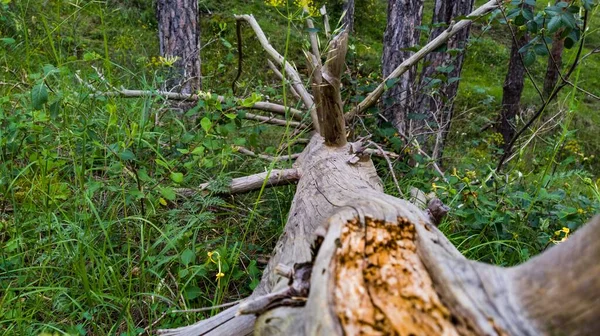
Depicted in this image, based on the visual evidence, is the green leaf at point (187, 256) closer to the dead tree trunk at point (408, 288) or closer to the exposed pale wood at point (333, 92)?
the dead tree trunk at point (408, 288)

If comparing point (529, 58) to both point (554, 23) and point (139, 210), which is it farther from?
point (139, 210)

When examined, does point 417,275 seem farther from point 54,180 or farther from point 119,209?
point 54,180

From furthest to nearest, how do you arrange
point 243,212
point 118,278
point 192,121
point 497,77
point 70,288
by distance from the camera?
point 497,77 → point 192,121 → point 243,212 → point 118,278 → point 70,288

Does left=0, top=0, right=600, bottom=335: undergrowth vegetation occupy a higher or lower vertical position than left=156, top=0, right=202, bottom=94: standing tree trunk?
lower

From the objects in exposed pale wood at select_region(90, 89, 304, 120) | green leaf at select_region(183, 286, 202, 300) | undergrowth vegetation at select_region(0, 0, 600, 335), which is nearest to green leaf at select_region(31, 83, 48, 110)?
undergrowth vegetation at select_region(0, 0, 600, 335)

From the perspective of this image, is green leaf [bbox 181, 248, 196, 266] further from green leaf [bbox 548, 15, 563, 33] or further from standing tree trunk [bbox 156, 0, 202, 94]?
standing tree trunk [bbox 156, 0, 202, 94]

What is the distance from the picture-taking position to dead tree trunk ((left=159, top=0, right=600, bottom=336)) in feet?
3.25

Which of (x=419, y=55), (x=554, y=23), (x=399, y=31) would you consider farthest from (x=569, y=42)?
(x=399, y=31)

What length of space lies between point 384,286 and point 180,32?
4.17 m

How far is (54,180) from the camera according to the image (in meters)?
2.56

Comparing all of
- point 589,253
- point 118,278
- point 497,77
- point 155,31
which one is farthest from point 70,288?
point 497,77

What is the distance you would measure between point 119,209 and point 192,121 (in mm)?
1219

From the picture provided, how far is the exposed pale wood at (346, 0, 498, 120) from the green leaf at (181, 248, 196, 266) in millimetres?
1869

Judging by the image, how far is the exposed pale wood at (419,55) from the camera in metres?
3.43
